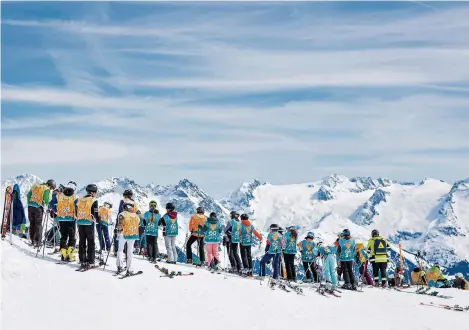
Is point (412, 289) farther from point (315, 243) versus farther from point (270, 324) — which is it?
point (270, 324)

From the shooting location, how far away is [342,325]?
19.8 meters

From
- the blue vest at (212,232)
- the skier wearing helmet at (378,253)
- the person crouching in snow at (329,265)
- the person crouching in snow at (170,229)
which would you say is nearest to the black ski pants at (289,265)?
the person crouching in snow at (329,265)

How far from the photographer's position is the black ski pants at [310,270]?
29.8 m

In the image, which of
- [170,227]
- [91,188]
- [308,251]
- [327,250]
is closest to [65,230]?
[91,188]

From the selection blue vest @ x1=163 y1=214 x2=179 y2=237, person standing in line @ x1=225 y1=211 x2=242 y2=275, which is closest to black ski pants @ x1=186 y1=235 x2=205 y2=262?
blue vest @ x1=163 y1=214 x2=179 y2=237

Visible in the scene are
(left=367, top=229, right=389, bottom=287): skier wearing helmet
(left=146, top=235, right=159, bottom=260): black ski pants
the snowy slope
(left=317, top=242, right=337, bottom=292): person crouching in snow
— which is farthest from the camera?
(left=367, top=229, right=389, bottom=287): skier wearing helmet

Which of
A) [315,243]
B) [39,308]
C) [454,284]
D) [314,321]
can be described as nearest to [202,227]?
[315,243]

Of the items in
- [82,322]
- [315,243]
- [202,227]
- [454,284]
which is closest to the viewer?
[82,322]

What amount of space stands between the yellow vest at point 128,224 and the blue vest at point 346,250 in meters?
12.1

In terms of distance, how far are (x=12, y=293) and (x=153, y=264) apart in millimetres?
9967

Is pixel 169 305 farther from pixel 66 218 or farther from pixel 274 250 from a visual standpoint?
pixel 274 250

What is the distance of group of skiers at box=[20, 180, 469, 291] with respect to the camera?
69.3 feet

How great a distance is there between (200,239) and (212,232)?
1.26 metres

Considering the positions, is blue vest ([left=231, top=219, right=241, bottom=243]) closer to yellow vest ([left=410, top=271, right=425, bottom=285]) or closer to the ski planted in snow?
the ski planted in snow
